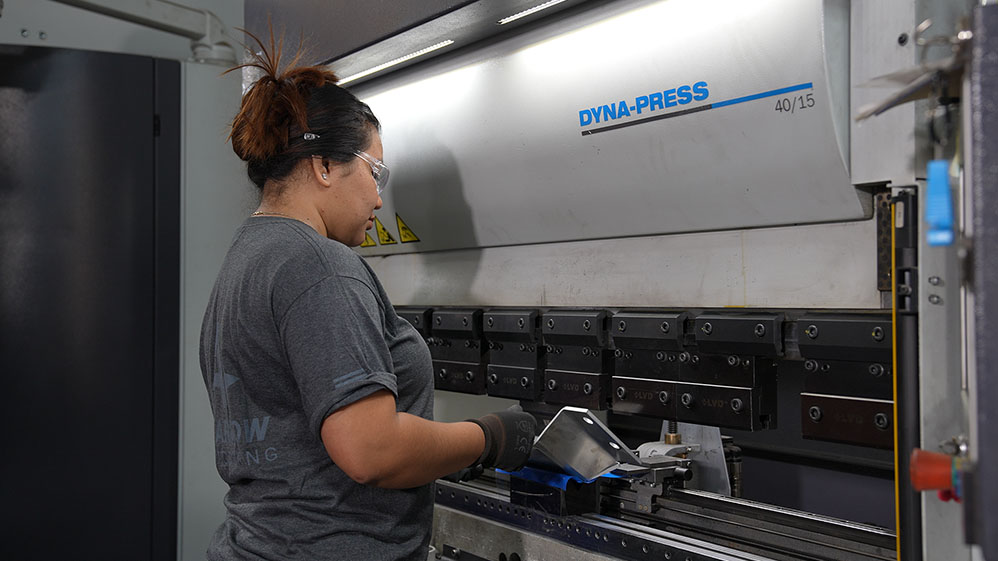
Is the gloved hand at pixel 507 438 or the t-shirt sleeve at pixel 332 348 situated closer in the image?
the t-shirt sleeve at pixel 332 348

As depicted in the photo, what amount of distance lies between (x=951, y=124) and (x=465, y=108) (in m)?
1.10

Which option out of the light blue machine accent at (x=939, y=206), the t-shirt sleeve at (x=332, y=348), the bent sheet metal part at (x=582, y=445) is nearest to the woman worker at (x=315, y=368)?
the t-shirt sleeve at (x=332, y=348)

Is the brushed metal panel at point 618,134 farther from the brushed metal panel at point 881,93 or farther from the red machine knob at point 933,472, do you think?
the red machine knob at point 933,472

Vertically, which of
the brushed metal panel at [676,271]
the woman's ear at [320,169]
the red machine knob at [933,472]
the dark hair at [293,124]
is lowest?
the red machine knob at [933,472]

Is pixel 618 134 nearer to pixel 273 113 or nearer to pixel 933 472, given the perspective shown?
pixel 273 113

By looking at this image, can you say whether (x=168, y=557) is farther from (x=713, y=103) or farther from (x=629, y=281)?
(x=713, y=103)

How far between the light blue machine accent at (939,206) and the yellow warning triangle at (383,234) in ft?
5.23

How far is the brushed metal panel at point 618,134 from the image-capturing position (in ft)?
4.15

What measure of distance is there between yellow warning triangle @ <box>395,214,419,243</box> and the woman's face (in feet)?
2.20

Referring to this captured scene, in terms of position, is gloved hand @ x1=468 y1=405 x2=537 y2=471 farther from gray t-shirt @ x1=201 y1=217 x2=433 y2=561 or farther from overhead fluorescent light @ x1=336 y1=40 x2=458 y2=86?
overhead fluorescent light @ x1=336 y1=40 x2=458 y2=86

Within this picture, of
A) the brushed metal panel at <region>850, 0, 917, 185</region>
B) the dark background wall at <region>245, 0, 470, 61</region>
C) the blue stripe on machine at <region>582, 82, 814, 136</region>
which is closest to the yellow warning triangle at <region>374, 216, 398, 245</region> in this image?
the dark background wall at <region>245, 0, 470, 61</region>

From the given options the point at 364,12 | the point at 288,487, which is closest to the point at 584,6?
the point at 364,12

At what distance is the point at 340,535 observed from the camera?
1.21m

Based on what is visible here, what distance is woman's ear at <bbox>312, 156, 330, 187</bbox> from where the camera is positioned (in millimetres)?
1301
